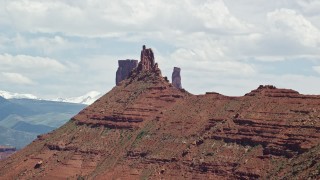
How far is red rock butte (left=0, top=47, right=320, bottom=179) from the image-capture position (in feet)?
468

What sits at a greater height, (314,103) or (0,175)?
(314,103)

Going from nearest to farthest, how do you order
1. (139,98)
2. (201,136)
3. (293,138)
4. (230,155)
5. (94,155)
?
(293,138) < (230,155) < (201,136) < (94,155) < (139,98)

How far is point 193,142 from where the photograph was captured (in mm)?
164125

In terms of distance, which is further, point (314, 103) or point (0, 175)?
point (0, 175)

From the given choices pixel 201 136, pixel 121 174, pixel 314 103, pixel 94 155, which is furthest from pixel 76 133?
pixel 314 103

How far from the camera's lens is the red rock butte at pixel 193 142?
468 feet

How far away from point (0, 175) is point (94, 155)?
30.6m

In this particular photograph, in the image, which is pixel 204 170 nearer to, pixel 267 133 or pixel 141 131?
pixel 267 133

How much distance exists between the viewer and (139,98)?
19850 centimetres

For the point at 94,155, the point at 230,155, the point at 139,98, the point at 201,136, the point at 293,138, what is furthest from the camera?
the point at 139,98

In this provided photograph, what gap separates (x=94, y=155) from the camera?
600 ft

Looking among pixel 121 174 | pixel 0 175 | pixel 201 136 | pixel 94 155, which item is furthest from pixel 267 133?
pixel 0 175

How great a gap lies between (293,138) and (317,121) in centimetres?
688

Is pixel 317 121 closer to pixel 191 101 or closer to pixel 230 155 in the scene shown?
pixel 230 155
